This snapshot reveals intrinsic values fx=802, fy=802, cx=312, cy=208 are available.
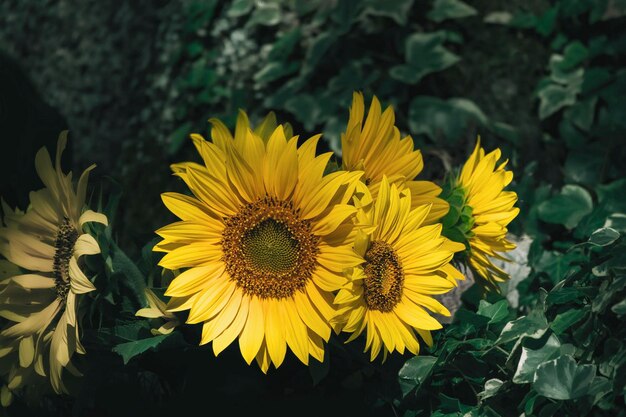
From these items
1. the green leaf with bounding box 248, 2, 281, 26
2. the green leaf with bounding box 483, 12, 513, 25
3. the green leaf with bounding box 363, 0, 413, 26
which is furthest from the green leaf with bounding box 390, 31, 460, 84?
the green leaf with bounding box 248, 2, 281, 26

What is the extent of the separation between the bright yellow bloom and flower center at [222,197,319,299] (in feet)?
1.21

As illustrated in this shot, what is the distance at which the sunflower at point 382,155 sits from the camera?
1.58 m

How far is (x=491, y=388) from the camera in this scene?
1578mm

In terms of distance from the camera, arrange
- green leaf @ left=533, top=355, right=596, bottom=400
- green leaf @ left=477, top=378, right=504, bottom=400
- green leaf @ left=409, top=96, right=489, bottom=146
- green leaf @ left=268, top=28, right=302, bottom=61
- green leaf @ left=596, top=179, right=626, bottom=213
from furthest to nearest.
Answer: green leaf @ left=268, top=28, right=302, bottom=61
green leaf @ left=409, top=96, right=489, bottom=146
green leaf @ left=596, top=179, right=626, bottom=213
green leaf @ left=477, top=378, right=504, bottom=400
green leaf @ left=533, top=355, right=596, bottom=400

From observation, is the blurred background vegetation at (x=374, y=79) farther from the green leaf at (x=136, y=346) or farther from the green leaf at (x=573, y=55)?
the green leaf at (x=136, y=346)

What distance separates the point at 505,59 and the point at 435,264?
190cm

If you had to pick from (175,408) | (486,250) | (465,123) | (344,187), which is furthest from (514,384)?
(465,123)

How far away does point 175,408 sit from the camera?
1.75 meters

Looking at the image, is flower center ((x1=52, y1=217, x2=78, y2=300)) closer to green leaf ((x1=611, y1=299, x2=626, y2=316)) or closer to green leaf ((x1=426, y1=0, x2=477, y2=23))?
green leaf ((x1=611, y1=299, x2=626, y2=316))

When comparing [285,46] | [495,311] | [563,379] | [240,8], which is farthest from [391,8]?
[563,379]

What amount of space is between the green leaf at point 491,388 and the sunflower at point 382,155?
1.11ft

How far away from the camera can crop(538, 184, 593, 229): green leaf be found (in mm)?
2545

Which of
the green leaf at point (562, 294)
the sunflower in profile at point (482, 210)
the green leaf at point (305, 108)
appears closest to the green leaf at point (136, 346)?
the sunflower in profile at point (482, 210)

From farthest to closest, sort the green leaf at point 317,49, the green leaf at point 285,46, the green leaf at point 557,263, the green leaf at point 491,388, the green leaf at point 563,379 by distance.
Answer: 1. the green leaf at point 285,46
2. the green leaf at point 317,49
3. the green leaf at point 557,263
4. the green leaf at point 491,388
5. the green leaf at point 563,379
